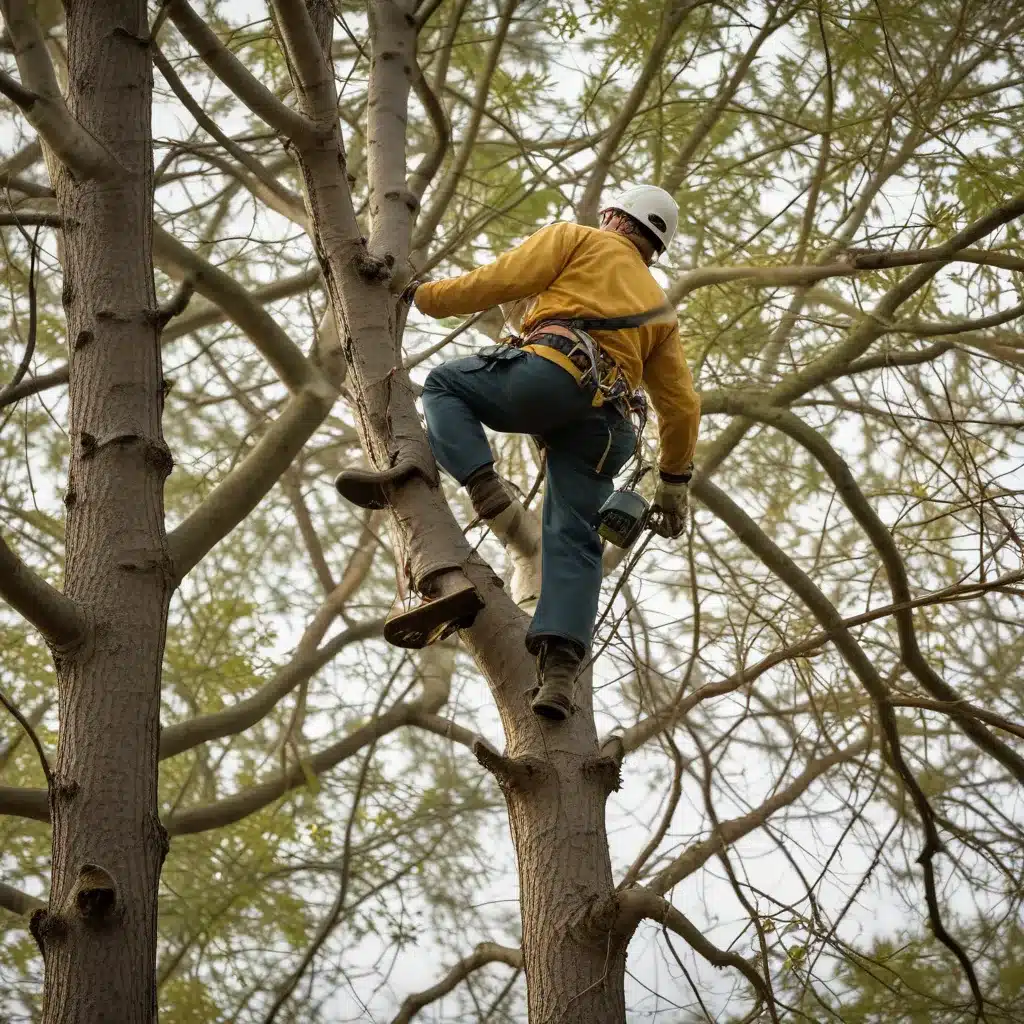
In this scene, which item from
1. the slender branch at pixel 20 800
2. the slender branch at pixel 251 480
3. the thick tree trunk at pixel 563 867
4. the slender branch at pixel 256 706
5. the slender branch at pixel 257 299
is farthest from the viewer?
the slender branch at pixel 257 299

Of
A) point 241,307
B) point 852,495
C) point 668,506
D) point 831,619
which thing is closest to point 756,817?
point 831,619

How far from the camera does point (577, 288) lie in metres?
3.31

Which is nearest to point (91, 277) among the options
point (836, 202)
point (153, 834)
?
point (153, 834)

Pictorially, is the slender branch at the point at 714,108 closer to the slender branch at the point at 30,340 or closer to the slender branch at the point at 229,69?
the slender branch at the point at 229,69

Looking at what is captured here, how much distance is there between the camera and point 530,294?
332cm

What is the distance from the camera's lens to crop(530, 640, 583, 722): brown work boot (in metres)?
2.88

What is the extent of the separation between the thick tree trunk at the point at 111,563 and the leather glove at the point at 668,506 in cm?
142

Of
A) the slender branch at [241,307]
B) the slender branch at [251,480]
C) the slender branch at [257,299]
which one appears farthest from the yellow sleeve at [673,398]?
the slender branch at [257,299]

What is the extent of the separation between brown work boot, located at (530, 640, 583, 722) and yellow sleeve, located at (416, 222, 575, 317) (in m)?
0.94

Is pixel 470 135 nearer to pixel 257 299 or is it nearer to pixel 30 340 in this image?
pixel 257 299

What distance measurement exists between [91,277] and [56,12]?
2736 mm

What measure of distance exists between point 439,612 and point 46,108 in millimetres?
1629

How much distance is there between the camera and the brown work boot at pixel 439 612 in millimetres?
2838

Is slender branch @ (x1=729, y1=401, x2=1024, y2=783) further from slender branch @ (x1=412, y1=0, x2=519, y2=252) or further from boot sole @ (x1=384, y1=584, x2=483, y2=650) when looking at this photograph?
boot sole @ (x1=384, y1=584, x2=483, y2=650)
